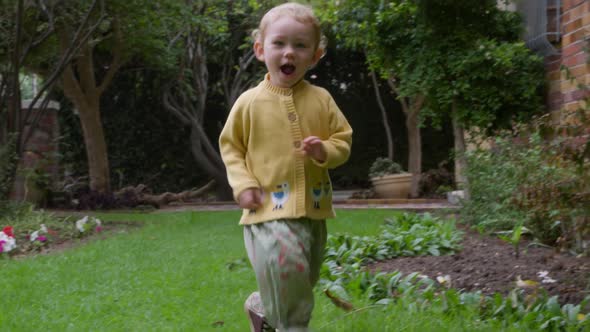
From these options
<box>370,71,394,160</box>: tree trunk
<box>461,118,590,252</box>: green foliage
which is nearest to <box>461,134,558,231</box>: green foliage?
<box>461,118,590,252</box>: green foliage

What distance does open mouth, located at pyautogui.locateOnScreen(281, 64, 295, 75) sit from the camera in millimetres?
→ 2732

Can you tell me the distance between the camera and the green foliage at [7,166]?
7977mm

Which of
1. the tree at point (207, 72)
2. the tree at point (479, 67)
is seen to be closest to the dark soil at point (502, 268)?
the tree at point (479, 67)

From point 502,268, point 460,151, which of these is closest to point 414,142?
point 460,151

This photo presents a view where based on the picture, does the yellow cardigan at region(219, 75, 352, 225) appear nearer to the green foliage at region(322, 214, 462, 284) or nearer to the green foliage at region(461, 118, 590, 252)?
the green foliage at region(461, 118, 590, 252)

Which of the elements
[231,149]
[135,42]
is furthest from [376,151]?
[231,149]

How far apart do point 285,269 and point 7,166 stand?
254 inches

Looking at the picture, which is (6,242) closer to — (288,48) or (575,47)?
(288,48)

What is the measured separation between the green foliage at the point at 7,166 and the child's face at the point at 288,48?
6.14m

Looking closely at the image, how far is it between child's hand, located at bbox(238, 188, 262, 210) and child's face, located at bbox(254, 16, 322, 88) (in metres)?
0.47

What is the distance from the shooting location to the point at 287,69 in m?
2.74

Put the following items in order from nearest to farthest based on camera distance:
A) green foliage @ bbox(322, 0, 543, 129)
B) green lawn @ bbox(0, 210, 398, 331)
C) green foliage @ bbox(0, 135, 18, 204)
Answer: green lawn @ bbox(0, 210, 398, 331) → green foliage @ bbox(322, 0, 543, 129) → green foliage @ bbox(0, 135, 18, 204)

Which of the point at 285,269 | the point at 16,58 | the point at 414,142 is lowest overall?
the point at 285,269

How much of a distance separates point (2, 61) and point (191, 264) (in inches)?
223
